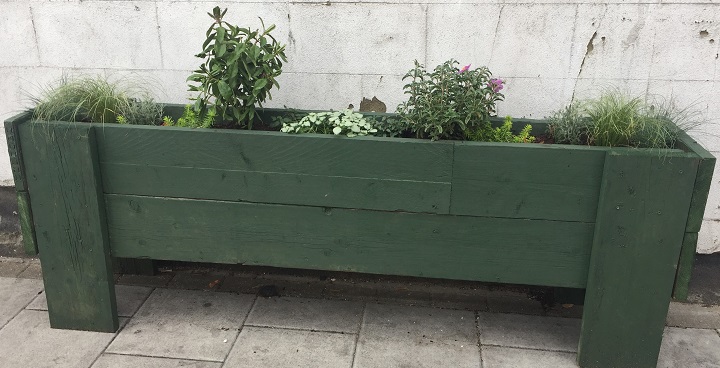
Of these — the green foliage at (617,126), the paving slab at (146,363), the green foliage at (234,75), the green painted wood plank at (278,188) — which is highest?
the green foliage at (234,75)

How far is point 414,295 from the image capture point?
3443 mm

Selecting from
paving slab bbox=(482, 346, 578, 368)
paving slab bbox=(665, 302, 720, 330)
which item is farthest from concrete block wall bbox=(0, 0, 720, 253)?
paving slab bbox=(482, 346, 578, 368)

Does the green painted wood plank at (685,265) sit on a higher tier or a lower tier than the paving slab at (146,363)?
higher

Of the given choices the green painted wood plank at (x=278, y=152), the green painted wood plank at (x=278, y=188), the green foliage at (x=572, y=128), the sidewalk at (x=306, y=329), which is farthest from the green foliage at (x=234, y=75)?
the green foliage at (x=572, y=128)

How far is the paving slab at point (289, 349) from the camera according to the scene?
283cm

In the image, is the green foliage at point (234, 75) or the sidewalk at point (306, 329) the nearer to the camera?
the green foliage at point (234, 75)

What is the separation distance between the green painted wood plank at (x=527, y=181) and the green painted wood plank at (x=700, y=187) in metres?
0.36

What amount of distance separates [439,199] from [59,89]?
71.4 inches

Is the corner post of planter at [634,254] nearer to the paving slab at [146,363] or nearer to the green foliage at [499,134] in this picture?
the green foliage at [499,134]

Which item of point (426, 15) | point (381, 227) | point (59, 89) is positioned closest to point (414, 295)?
point (381, 227)

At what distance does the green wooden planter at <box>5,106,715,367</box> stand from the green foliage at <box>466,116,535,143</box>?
20 cm

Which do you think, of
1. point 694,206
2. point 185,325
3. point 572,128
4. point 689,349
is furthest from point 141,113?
point 689,349

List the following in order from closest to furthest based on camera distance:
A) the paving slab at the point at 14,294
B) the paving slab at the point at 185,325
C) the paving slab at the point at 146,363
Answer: the paving slab at the point at 146,363 < the paving slab at the point at 185,325 < the paving slab at the point at 14,294

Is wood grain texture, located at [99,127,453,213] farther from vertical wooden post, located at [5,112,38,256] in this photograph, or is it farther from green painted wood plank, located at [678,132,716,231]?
green painted wood plank, located at [678,132,716,231]
